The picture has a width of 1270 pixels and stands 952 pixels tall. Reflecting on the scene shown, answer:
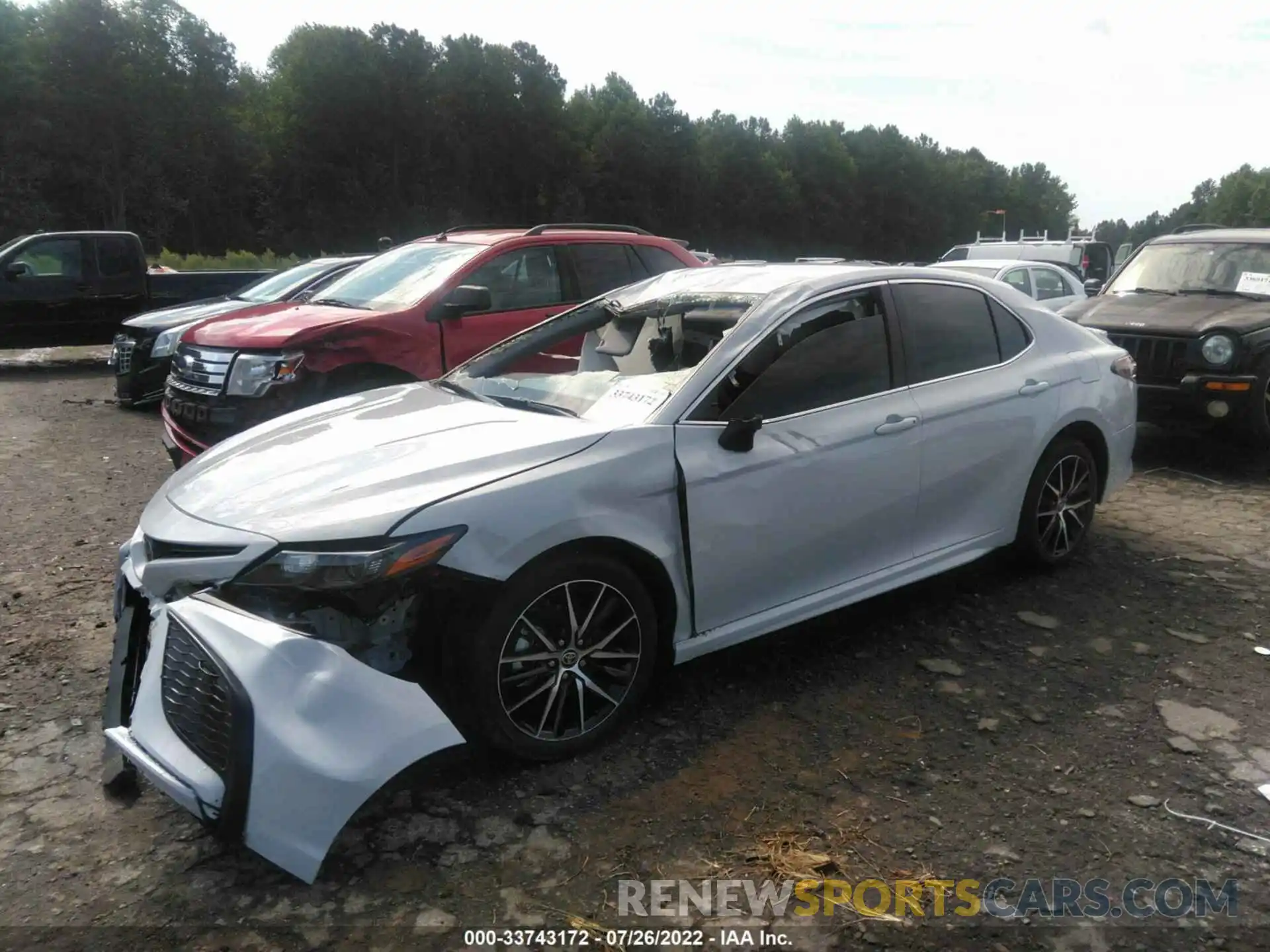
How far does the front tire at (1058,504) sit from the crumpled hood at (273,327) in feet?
13.5

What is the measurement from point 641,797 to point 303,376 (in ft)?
13.2

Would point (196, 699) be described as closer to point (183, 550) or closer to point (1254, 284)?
point (183, 550)

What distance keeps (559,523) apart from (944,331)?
90.3 inches

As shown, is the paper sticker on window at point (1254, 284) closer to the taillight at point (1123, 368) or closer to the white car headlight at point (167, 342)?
the taillight at point (1123, 368)

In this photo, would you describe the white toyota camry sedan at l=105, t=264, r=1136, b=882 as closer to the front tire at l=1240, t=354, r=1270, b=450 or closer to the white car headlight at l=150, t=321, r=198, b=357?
the front tire at l=1240, t=354, r=1270, b=450

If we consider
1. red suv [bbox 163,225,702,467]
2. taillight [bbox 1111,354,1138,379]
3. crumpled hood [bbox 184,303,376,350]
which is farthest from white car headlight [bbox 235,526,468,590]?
taillight [bbox 1111,354,1138,379]

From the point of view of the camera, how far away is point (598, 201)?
66.6 meters

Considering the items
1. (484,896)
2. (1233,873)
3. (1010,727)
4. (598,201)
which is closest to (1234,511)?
(1010,727)

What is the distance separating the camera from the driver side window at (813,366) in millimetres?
3857

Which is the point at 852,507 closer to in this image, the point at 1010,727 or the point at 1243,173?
the point at 1010,727

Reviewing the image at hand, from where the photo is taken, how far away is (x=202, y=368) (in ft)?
21.7

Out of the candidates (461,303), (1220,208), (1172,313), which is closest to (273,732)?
(461,303)

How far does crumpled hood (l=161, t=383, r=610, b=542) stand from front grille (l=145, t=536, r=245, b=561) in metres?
0.09

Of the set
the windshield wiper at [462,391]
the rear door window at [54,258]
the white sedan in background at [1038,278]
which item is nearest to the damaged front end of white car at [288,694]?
the windshield wiper at [462,391]
